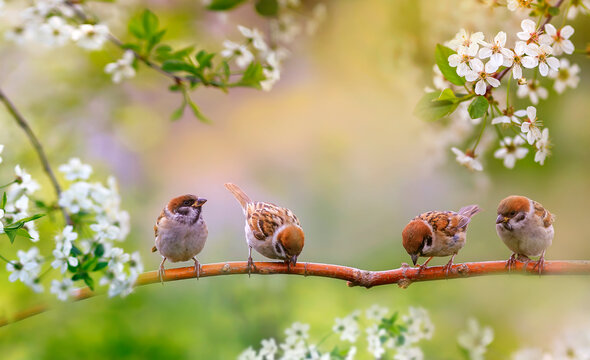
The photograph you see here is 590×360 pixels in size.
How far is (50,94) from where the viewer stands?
2.19m

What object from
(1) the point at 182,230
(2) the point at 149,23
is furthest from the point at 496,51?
(2) the point at 149,23

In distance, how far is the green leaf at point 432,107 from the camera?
736 millimetres

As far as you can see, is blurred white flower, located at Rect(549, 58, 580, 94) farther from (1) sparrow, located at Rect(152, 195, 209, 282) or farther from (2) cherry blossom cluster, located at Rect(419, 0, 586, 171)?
(1) sparrow, located at Rect(152, 195, 209, 282)

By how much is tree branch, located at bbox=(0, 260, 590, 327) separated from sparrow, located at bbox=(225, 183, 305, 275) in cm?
4

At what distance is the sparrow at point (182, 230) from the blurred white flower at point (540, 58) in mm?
487

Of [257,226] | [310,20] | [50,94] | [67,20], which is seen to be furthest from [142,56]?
[50,94]

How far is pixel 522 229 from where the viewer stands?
2.56ft

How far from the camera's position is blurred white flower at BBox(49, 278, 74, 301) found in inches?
31.0

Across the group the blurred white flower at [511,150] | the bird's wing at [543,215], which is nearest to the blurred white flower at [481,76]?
the blurred white flower at [511,150]

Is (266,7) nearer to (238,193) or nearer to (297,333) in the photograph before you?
(238,193)

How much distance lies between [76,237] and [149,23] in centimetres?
43

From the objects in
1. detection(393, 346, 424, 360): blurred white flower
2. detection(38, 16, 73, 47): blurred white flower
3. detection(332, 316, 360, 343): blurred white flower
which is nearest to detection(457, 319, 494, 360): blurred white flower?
detection(393, 346, 424, 360): blurred white flower

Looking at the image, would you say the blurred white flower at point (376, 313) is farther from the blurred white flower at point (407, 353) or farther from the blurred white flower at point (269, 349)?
the blurred white flower at point (269, 349)

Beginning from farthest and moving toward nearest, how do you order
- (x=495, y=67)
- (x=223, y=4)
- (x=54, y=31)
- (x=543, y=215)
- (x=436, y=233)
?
(x=223, y=4)
(x=54, y=31)
(x=543, y=215)
(x=436, y=233)
(x=495, y=67)
